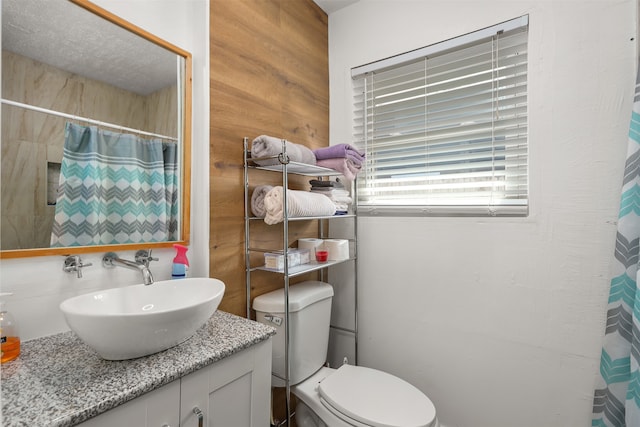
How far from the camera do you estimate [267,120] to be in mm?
1606

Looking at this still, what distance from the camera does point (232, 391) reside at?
98 cm

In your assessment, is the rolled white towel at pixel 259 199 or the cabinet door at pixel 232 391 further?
the rolled white towel at pixel 259 199

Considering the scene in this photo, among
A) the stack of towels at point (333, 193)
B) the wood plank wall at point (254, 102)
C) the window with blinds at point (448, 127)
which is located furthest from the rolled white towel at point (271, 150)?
the window with blinds at point (448, 127)

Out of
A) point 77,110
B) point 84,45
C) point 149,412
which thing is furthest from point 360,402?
point 84,45

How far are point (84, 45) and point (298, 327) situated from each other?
51.3 inches

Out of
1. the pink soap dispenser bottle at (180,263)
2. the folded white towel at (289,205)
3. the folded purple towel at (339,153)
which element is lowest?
the pink soap dispenser bottle at (180,263)

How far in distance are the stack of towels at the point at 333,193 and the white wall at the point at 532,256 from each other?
9.0 inches

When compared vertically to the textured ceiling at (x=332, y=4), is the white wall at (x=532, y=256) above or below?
below

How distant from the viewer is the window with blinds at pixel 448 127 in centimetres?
147

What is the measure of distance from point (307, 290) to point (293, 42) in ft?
4.28

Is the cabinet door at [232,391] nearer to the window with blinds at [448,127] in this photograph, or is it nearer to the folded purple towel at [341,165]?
the folded purple towel at [341,165]

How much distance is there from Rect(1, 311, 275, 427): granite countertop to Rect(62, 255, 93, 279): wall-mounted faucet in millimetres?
195

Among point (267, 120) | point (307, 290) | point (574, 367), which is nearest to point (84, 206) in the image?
point (267, 120)

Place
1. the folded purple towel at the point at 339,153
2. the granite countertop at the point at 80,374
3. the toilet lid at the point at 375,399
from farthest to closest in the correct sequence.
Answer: the folded purple towel at the point at 339,153 → the toilet lid at the point at 375,399 → the granite countertop at the point at 80,374
